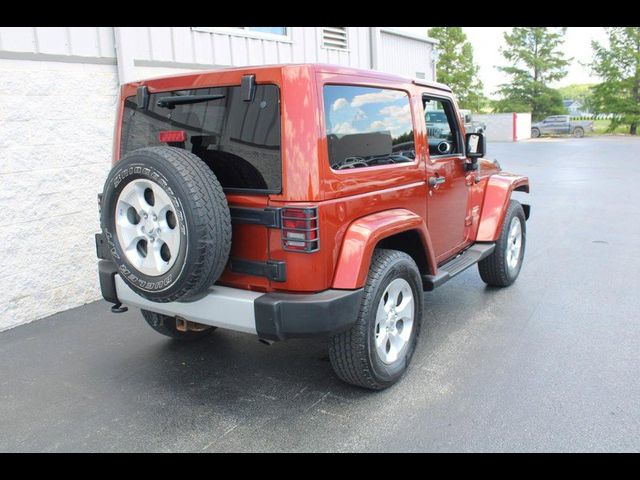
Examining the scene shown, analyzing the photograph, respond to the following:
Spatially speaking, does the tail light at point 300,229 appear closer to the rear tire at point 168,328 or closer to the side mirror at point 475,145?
the rear tire at point 168,328

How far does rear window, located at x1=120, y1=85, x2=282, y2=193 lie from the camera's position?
3021 mm

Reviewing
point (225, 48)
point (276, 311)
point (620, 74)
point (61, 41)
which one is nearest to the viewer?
point (276, 311)

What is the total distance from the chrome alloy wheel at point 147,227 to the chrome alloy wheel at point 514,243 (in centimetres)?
358

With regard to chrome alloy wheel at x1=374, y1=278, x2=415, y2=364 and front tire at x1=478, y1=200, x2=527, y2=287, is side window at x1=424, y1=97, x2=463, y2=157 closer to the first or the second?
front tire at x1=478, y1=200, x2=527, y2=287

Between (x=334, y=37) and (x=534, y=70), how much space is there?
38433 millimetres

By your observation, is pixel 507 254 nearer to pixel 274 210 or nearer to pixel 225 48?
pixel 274 210

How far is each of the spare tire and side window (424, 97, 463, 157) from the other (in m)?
2.09

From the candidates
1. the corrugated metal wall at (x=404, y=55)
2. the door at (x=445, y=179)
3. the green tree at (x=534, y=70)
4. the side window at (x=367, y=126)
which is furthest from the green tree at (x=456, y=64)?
the side window at (x=367, y=126)

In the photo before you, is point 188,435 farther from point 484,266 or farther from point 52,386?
point 484,266

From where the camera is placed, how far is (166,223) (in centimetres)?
301

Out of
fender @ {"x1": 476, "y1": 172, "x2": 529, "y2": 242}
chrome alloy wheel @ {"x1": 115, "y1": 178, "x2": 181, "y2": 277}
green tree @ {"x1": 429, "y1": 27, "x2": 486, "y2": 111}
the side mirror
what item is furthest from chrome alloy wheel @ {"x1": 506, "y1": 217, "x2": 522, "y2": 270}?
green tree @ {"x1": 429, "y1": 27, "x2": 486, "y2": 111}

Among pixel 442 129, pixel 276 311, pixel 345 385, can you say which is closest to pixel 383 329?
pixel 345 385

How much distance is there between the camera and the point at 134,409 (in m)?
3.39
